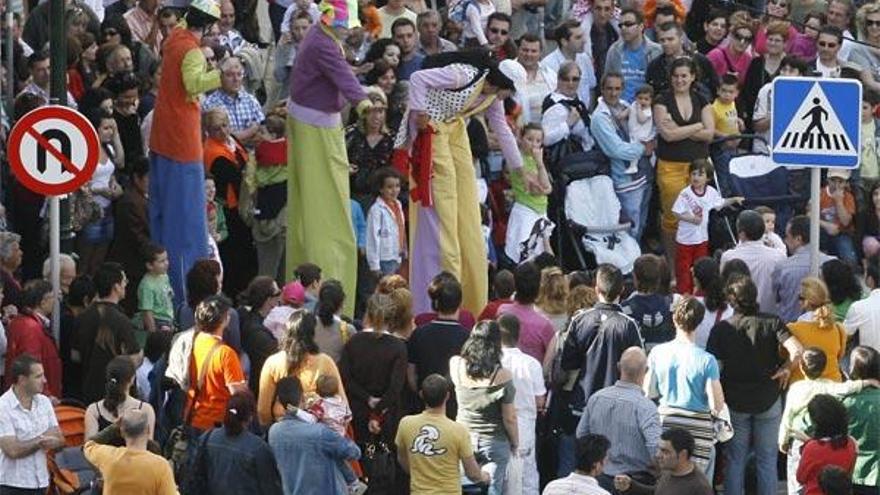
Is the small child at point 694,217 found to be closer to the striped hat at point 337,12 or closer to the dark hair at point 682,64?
the dark hair at point 682,64

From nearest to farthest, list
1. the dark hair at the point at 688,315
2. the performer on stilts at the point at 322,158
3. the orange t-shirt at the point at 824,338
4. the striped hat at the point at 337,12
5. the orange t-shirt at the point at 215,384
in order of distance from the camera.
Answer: the orange t-shirt at the point at 215,384 < the dark hair at the point at 688,315 < the orange t-shirt at the point at 824,338 < the striped hat at the point at 337,12 < the performer on stilts at the point at 322,158

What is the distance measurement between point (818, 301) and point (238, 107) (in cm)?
642

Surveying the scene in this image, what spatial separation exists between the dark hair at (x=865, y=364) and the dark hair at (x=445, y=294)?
8.78 ft

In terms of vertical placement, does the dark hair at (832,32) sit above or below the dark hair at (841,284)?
above

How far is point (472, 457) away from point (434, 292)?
1.84m

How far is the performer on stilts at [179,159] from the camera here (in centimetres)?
2214

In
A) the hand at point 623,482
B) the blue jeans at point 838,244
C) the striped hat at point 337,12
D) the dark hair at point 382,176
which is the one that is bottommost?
the hand at point 623,482

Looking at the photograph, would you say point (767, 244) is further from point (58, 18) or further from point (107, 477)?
point (107, 477)

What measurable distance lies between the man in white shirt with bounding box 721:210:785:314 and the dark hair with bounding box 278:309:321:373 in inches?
174

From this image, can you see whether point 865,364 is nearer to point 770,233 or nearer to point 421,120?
point 770,233

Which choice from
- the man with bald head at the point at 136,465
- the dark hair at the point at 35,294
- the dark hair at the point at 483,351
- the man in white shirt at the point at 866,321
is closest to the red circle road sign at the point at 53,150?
the dark hair at the point at 35,294

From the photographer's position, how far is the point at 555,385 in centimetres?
1967

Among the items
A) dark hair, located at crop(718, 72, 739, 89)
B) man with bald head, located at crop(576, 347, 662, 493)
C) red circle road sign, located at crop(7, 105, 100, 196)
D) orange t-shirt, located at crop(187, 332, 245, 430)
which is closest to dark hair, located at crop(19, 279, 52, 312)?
red circle road sign, located at crop(7, 105, 100, 196)

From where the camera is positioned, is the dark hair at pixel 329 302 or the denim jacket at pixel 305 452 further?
the dark hair at pixel 329 302
